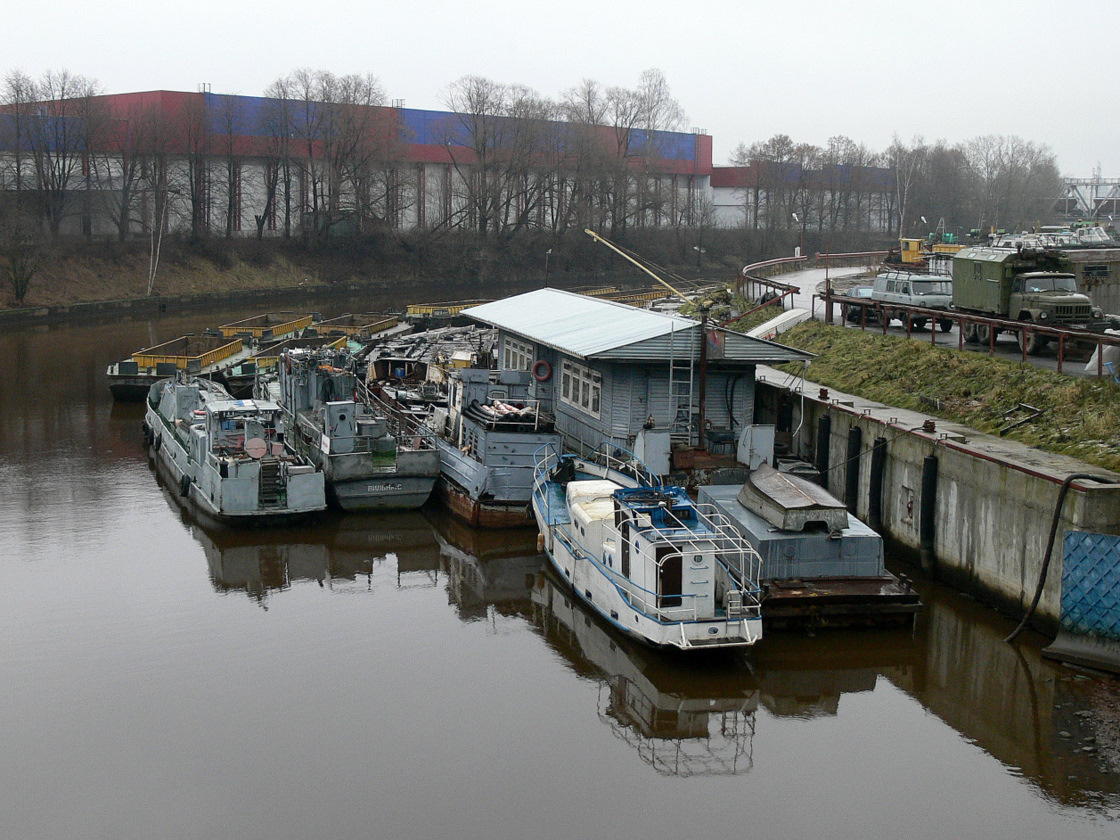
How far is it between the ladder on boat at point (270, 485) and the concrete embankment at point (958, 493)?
1220 cm

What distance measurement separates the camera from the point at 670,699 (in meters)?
17.5

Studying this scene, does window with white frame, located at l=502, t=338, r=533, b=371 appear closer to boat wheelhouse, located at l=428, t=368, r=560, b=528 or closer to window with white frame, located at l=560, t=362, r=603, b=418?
window with white frame, located at l=560, t=362, r=603, b=418

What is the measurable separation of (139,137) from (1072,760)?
80.3 m

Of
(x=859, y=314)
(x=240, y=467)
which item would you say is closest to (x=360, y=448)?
(x=240, y=467)

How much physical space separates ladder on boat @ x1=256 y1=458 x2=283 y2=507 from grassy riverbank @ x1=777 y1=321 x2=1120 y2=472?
14.9 metres

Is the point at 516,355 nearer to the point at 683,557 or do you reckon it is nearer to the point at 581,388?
the point at 581,388

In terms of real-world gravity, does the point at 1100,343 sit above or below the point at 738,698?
above

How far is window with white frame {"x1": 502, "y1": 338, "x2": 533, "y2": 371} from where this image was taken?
32688 mm

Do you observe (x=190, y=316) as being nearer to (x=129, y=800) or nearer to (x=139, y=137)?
(x=139, y=137)

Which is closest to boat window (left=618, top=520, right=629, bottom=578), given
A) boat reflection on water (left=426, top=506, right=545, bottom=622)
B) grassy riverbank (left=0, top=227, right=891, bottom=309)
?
boat reflection on water (left=426, top=506, right=545, bottom=622)

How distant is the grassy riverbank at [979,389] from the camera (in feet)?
71.4

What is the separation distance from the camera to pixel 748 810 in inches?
571

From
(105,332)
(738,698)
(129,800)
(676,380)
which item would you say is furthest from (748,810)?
(105,332)

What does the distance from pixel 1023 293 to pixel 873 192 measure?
3505 inches
